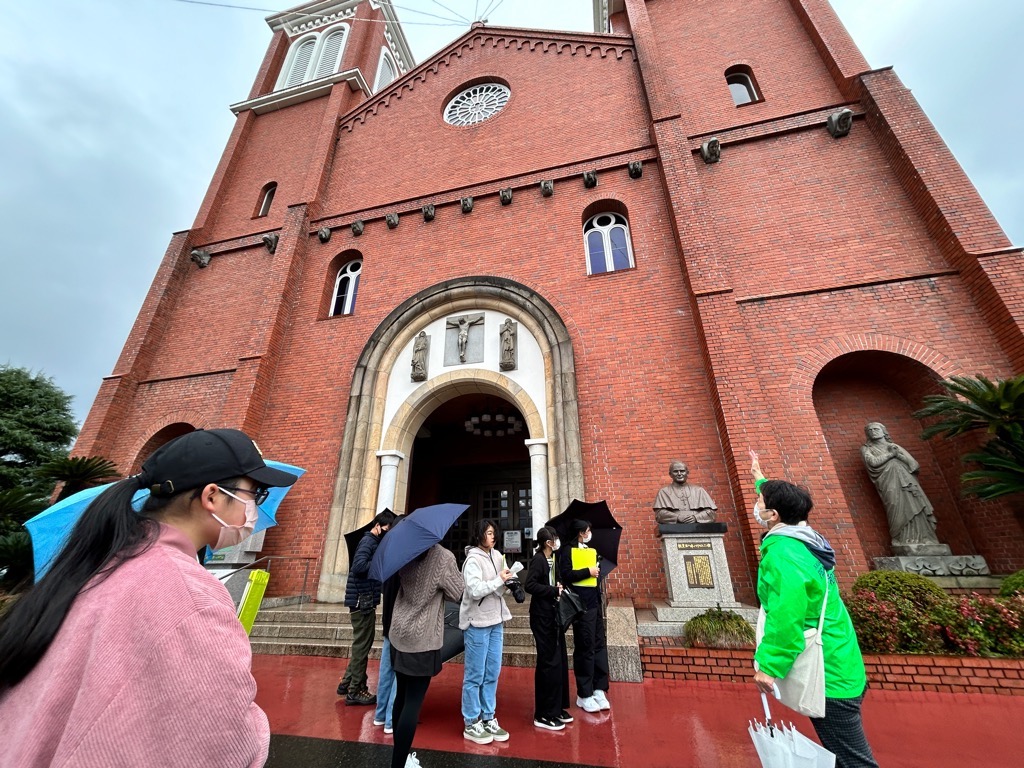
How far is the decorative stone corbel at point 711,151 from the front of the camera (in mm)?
9406

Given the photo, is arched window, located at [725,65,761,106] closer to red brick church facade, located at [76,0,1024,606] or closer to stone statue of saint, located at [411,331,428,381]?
red brick church facade, located at [76,0,1024,606]

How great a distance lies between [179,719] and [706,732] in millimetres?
4132

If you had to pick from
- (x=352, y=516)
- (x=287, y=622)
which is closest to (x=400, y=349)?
(x=352, y=516)

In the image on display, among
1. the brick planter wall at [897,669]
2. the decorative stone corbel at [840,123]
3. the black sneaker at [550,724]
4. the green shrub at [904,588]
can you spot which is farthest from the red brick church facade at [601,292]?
the black sneaker at [550,724]

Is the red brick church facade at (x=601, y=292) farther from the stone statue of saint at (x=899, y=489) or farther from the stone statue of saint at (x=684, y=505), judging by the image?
the stone statue of saint at (x=684, y=505)

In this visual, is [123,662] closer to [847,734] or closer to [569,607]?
[847,734]

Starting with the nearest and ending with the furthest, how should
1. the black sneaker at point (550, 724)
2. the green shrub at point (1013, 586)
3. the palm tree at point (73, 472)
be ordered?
the black sneaker at point (550, 724) → the green shrub at point (1013, 586) → the palm tree at point (73, 472)

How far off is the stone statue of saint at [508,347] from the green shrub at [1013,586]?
23.6 ft

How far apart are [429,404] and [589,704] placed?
6.42 m

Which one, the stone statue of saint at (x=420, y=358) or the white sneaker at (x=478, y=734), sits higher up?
the stone statue of saint at (x=420, y=358)

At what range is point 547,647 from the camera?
373cm

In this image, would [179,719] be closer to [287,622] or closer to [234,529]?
[234,529]

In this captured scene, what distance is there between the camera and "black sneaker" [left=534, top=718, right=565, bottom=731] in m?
3.60

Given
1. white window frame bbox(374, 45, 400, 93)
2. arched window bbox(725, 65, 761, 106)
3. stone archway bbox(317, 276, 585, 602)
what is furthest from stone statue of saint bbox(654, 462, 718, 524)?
white window frame bbox(374, 45, 400, 93)
